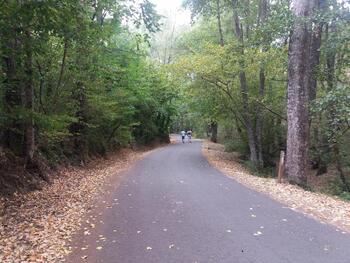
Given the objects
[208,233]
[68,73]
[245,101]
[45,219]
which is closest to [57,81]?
[68,73]

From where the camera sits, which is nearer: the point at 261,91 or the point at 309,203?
the point at 309,203

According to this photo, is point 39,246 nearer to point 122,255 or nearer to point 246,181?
point 122,255

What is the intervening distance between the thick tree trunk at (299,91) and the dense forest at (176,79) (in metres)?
0.03

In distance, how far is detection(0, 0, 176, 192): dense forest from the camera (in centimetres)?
774

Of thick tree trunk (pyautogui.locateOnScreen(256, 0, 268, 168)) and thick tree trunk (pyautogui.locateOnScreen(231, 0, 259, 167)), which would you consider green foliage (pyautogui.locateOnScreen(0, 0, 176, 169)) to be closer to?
thick tree trunk (pyautogui.locateOnScreen(231, 0, 259, 167))

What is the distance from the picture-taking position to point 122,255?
5.65 m

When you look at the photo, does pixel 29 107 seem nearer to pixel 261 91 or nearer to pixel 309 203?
pixel 309 203

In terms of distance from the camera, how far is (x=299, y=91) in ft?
39.7

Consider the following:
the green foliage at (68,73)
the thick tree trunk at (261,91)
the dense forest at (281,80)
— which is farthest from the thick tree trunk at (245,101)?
the green foliage at (68,73)

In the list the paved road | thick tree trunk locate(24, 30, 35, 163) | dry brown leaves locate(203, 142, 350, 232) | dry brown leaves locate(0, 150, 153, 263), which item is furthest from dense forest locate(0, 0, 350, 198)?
the paved road

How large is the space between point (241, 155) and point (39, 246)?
847 inches

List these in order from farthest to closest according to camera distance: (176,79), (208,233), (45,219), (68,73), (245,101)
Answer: (176,79) → (245,101) → (68,73) → (45,219) → (208,233)

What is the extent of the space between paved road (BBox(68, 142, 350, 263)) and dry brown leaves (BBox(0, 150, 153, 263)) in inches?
21.8

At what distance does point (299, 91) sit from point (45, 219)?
8317mm
